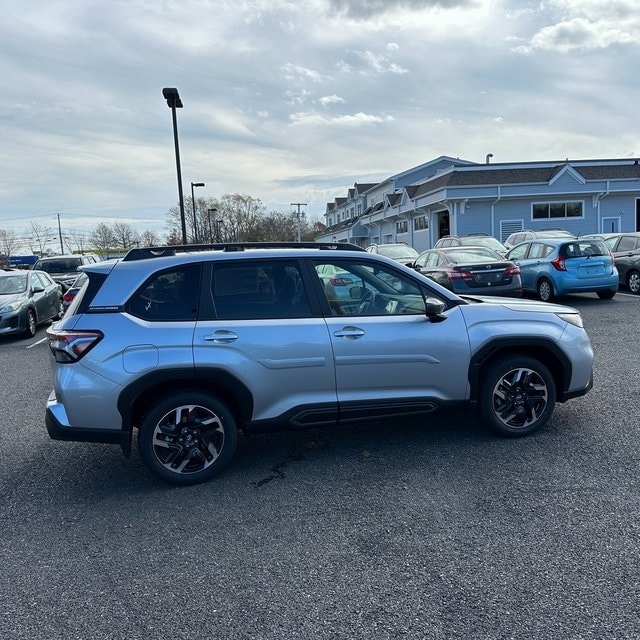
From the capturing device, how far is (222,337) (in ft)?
12.6

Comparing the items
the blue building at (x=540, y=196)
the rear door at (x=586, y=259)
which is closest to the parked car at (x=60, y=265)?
the rear door at (x=586, y=259)

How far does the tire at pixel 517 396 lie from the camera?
173 inches

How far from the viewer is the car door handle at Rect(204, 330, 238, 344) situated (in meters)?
3.82

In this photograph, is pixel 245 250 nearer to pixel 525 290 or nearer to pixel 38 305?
pixel 38 305

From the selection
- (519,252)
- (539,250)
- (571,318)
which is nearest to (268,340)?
(571,318)

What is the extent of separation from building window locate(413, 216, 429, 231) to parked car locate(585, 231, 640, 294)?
21022 millimetres

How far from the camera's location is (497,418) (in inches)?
175

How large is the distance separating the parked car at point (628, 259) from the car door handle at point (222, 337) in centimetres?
1339

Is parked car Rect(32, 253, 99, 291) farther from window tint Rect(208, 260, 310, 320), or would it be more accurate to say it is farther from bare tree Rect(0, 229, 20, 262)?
bare tree Rect(0, 229, 20, 262)

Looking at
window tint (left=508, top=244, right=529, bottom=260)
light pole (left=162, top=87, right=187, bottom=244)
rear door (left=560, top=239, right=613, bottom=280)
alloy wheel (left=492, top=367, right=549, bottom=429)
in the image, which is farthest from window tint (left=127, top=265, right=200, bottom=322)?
light pole (left=162, top=87, right=187, bottom=244)

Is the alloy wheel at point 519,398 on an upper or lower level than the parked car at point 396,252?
lower

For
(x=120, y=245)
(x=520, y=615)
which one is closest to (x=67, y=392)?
(x=520, y=615)

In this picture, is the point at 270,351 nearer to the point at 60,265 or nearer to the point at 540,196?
the point at 60,265

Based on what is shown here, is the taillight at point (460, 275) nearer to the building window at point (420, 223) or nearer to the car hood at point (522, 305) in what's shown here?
the car hood at point (522, 305)
